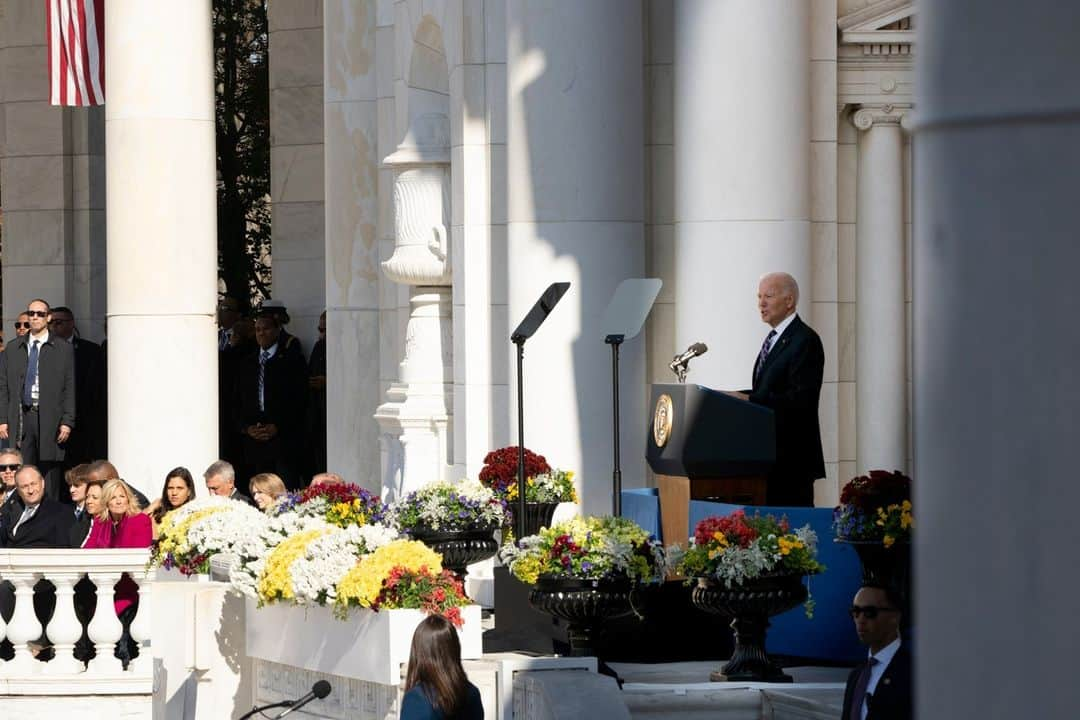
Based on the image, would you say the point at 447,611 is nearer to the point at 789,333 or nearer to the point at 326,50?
the point at 789,333

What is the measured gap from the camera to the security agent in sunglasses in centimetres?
790

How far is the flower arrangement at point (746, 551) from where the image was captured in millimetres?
10570

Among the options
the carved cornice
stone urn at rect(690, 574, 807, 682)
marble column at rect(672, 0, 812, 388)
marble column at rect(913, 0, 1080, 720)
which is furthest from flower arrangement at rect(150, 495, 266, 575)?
marble column at rect(913, 0, 1080, 720)

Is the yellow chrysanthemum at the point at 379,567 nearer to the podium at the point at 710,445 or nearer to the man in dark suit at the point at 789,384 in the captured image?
the podium at the point at 710,445

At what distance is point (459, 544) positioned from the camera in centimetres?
1372

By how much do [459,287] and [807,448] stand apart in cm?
555

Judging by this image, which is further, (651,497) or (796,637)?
(651,497)

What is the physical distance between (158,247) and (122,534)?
4.37 meters

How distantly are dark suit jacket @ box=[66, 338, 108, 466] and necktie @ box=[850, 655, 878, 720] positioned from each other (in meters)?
17.7

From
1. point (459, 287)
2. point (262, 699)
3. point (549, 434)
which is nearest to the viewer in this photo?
point (262, 699)

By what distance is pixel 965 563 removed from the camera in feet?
8.36

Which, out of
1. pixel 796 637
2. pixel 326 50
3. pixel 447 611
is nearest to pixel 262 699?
pixel 447 611

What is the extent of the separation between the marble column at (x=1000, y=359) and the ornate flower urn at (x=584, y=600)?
859cm

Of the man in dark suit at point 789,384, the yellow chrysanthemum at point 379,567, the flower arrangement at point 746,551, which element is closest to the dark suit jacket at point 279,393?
the man in dark suit at point 789,384
